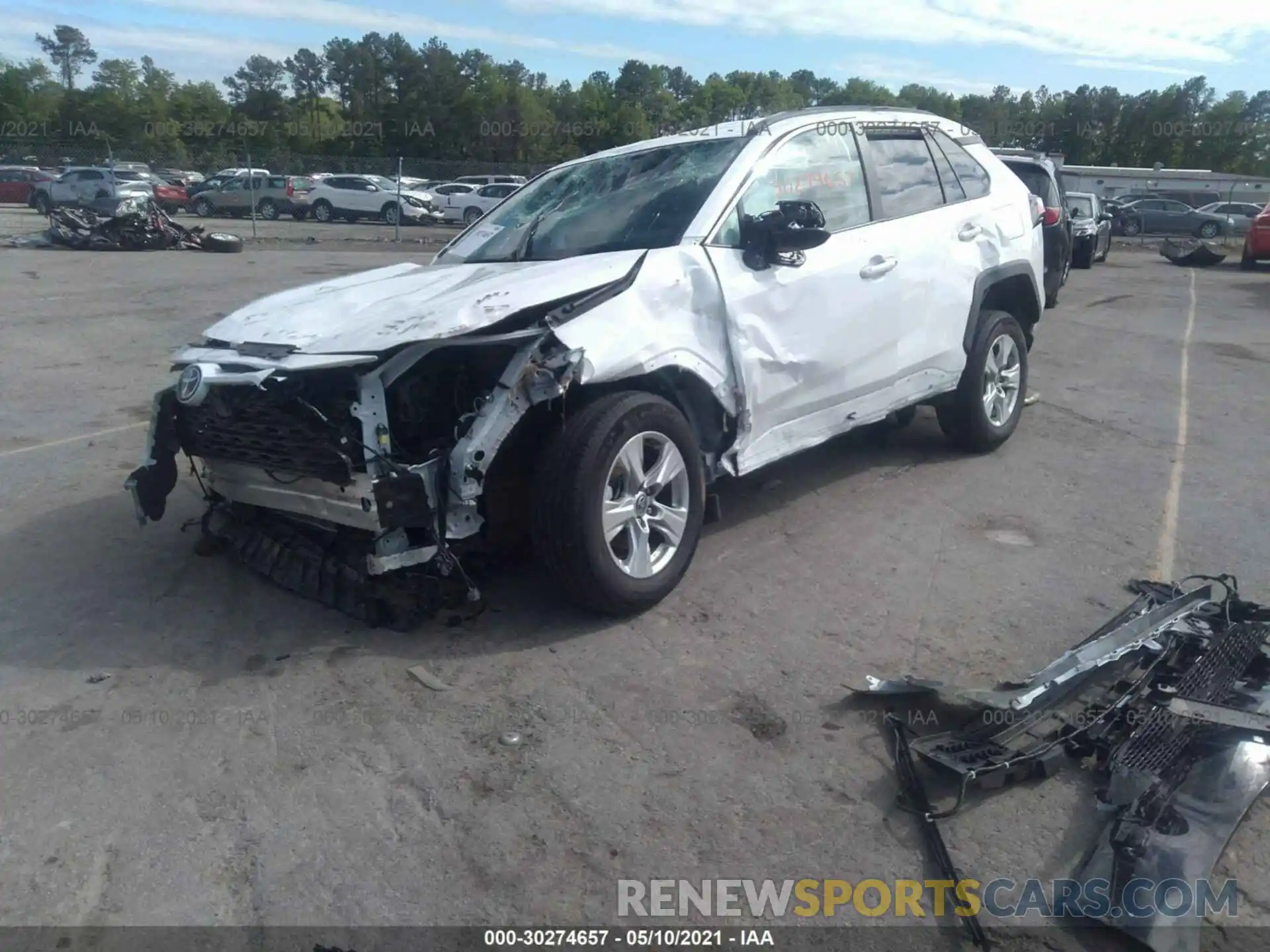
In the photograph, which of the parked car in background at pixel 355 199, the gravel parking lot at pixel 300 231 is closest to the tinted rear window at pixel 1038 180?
the gravel parking lot at pixel 300 231

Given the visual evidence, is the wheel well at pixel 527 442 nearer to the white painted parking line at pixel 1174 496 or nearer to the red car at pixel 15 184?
the white painted parking line at pixel 1174 496

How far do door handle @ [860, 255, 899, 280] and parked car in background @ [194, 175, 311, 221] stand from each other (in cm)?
3253

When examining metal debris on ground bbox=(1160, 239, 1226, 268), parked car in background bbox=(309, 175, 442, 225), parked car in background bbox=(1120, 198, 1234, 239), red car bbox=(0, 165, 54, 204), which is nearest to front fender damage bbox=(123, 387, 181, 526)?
metal debris on ground bbox=(1160, 239, 1226, 268)

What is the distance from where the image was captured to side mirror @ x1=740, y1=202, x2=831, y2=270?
4684 millimetres

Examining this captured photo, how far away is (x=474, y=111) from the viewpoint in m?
63.2

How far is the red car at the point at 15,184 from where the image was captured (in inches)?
1476

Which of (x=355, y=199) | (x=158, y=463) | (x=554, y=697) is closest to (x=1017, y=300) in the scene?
(x=554, y=697)

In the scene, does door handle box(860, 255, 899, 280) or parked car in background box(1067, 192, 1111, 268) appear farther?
parked car in background box(1067, 192, 1111, 268)

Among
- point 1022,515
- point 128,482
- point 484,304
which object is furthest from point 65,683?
point 1022,515

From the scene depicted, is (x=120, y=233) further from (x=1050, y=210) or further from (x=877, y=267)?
(x=877, y=267)

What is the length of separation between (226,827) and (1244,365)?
399 inches

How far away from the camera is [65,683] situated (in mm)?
3842

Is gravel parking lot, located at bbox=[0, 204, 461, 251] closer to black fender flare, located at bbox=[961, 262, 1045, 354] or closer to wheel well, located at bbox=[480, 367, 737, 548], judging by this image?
black fender flare, located at bbox=[961, 262, 1045, 354]

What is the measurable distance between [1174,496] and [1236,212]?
1502 inches
